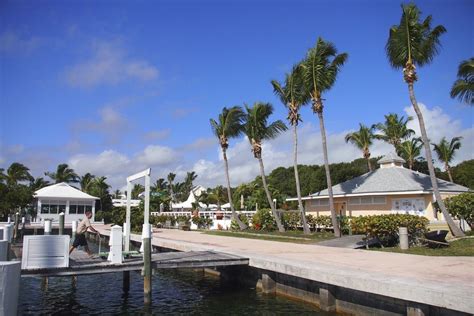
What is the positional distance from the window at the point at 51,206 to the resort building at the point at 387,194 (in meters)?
32.9

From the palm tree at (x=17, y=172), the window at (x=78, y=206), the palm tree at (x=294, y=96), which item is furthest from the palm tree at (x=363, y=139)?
the palm tree at (x=17, y=172)

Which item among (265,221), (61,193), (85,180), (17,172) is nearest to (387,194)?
(265,221)

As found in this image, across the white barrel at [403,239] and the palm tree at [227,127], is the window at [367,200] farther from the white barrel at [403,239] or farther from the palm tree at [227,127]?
the white barrel at [403,239]

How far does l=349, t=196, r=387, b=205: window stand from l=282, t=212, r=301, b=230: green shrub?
504cm

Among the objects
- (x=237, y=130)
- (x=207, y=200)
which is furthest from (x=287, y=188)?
(x=237, y=130)

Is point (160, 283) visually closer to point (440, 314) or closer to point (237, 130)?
point (440, 314)

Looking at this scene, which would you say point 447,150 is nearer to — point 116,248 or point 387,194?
point 387,194

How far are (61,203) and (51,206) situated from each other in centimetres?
120

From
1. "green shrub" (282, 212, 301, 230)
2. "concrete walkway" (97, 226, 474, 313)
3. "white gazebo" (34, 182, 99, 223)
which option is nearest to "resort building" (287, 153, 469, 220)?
"green shrub" (282, 212, 301, 230)

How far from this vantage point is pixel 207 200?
5984 centimetres

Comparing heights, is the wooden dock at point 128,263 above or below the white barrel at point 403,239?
below

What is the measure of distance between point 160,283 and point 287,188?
6473 cm

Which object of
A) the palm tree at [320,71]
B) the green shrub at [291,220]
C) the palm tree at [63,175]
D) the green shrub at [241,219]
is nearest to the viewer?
the palm tree at [320,71]

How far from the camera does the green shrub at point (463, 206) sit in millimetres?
21078
